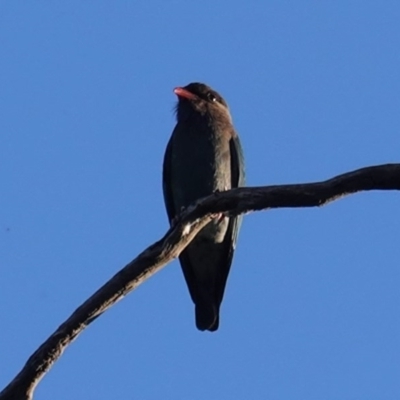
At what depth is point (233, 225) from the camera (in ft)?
31.5

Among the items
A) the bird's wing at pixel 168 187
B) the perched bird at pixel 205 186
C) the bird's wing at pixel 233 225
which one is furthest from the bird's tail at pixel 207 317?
the bird's wing at pixel 168 187

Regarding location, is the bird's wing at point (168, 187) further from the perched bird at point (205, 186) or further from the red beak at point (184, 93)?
the red beak at point (184, 93)

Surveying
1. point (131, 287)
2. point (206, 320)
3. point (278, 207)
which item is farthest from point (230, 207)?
point (206, 320)

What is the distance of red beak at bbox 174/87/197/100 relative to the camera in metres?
10.2

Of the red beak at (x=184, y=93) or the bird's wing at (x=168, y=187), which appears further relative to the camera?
the red beak at (x=184, y=93)

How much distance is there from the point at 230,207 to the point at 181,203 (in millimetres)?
3476

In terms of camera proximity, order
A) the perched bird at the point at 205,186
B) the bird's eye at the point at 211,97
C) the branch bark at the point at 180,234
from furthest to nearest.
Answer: the bird's eye at the point at 211,97 < the perched bird at the point at 205,186 < the branch bark at the point at 180,234

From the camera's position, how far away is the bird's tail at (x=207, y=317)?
362 inches

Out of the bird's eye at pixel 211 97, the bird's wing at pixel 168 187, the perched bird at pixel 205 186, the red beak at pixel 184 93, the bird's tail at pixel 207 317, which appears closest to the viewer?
the bird's tail at pixel 207 317

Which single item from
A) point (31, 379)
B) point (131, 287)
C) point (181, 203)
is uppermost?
point (181, 203)

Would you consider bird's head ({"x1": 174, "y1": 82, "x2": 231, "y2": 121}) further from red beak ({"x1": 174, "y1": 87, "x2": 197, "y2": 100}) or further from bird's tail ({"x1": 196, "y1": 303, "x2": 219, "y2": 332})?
bird's tail ({"x1": 196, "y1": 303, "x2": 219, "y2": 332})

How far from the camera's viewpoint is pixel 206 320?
9234 mm

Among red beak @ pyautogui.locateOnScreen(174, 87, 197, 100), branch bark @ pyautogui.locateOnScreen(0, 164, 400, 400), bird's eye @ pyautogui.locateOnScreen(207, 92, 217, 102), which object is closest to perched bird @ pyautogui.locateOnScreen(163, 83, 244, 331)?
red beak @ pyautogui.locateOnScreen(174, 87, 197, 100)

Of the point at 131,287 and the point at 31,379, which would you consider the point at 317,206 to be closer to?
the point at 131,287
